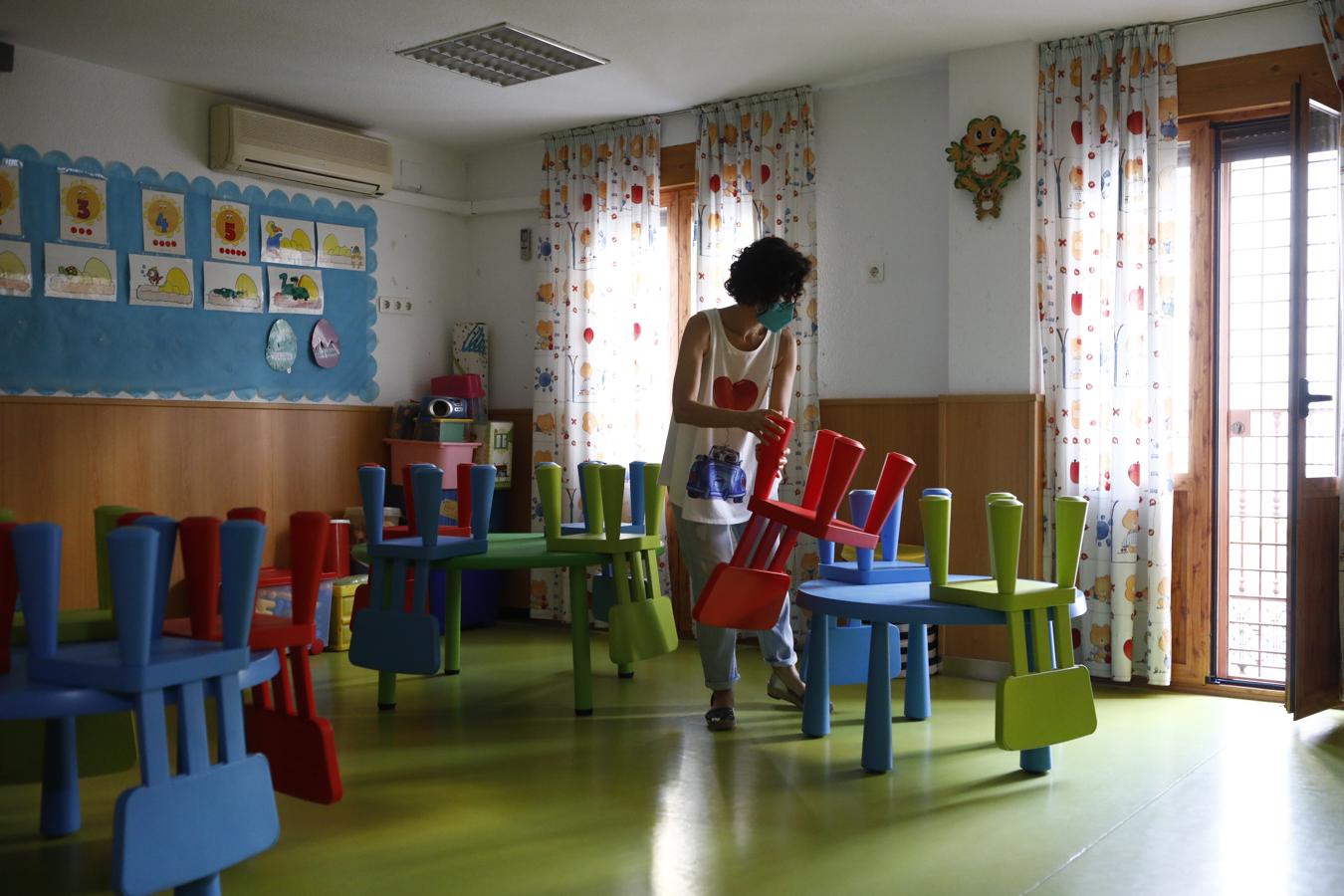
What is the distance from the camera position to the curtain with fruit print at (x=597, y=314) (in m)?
5.77

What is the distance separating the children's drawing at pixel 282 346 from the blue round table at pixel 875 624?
3.32 meters

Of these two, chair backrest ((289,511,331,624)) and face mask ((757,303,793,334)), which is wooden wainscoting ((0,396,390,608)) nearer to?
chair backrest ((289,511,331,624))

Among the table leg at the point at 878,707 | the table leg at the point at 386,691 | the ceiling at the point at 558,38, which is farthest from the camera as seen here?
the ceiling at the point at 558,38

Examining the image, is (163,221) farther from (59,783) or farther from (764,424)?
(764,424)

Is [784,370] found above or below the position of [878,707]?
above

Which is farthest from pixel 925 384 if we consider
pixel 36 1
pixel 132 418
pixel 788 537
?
pixel 36 1

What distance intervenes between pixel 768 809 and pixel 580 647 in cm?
122

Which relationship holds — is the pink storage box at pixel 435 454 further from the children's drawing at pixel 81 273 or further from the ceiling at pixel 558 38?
the ceiling at pixel 558 38

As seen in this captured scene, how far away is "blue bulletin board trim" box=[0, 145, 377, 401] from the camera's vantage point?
4754mm

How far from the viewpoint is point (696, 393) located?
140 inches

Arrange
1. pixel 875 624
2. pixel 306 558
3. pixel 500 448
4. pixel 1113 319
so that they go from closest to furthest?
pixel 306 558
pixel 875 624
pixel 1113 319
pixel 500 448

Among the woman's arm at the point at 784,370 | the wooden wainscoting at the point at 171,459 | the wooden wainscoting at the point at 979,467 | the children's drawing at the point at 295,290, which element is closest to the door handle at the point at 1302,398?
the wooden wainscoting at the point at 979,467

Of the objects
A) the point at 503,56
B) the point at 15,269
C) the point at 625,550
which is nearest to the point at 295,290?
the point at 15,269

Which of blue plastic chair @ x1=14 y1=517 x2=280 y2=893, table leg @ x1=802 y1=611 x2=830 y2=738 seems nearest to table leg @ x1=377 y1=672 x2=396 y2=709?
table leg @ x1=802 y1=611 x2=830 y2=738
